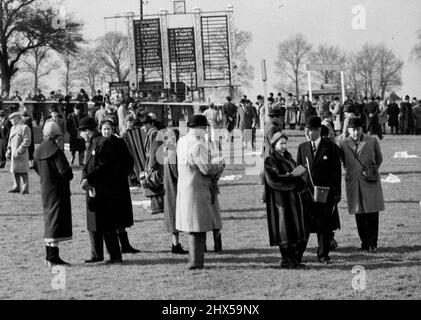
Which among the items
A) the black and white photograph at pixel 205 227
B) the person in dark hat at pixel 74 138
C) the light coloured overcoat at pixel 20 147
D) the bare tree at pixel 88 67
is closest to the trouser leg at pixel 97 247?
the black and white photograph at pixel 205 227

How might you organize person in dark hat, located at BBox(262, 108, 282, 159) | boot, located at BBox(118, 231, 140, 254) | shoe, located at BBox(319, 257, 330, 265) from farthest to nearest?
1. person in dark hat, located at BBox(262, 108, 282, 159)
2. boot, located at BBox(118, 231, 140, 254)
3. shoe, located at BBox(319, 257, 330, 265)

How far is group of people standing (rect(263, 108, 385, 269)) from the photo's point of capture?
35.2ft

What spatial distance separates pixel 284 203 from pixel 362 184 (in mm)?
1851

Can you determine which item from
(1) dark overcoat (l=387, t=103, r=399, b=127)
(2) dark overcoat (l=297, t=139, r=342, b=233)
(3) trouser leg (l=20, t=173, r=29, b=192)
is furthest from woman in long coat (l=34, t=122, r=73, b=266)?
(1) dark overcoat (l=387, t=103, r=399, b=127)

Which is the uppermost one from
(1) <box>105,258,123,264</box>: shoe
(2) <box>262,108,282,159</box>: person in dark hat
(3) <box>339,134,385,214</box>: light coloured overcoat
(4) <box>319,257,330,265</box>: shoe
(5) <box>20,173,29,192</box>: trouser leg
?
(2) <box>262,108,282,159</box>: person in dark hat

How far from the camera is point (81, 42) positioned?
40188mm

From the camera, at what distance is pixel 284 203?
10750 mm

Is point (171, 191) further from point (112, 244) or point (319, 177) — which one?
point (319, 177)

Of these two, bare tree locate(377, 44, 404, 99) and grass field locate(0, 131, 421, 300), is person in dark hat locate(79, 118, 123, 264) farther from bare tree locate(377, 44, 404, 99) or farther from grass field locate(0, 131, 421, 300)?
bare tree locate(377, 44, 404, 99)

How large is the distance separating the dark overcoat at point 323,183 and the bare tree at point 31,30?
88.1ft

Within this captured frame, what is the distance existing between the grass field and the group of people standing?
1.10 feet

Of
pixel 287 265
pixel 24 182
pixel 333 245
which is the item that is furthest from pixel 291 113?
pixel 287 265
